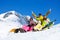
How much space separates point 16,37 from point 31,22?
160 inches

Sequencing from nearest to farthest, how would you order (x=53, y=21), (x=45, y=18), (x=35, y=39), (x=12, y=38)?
1. (x=35, y=39)
2. (x=12, y=38)
3. (x=53, y=21)
4. (x=45, y=18)

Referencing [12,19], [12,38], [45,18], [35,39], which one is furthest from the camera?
[12,19]

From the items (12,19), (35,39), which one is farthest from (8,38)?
(12,19)

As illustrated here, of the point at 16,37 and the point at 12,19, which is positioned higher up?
the point at 12,19

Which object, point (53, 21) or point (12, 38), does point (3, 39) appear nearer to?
point (12, 38)

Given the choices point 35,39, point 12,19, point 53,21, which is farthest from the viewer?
point 12,19

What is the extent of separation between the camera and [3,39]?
3756mm

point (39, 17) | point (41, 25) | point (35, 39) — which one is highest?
point (39, 17)

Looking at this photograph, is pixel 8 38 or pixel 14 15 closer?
pixel 8 38

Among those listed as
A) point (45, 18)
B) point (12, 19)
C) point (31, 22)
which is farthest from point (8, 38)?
point (12, 19)

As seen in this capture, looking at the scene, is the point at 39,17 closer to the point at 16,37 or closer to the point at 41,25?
the point at 41,25

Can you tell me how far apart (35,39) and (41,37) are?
104 millimetres

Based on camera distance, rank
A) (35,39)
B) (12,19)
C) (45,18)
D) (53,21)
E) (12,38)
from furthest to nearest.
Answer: (12,19), (45,18), (53,21), (12,38), (35,39)

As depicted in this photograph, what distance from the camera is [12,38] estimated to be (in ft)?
12.1
